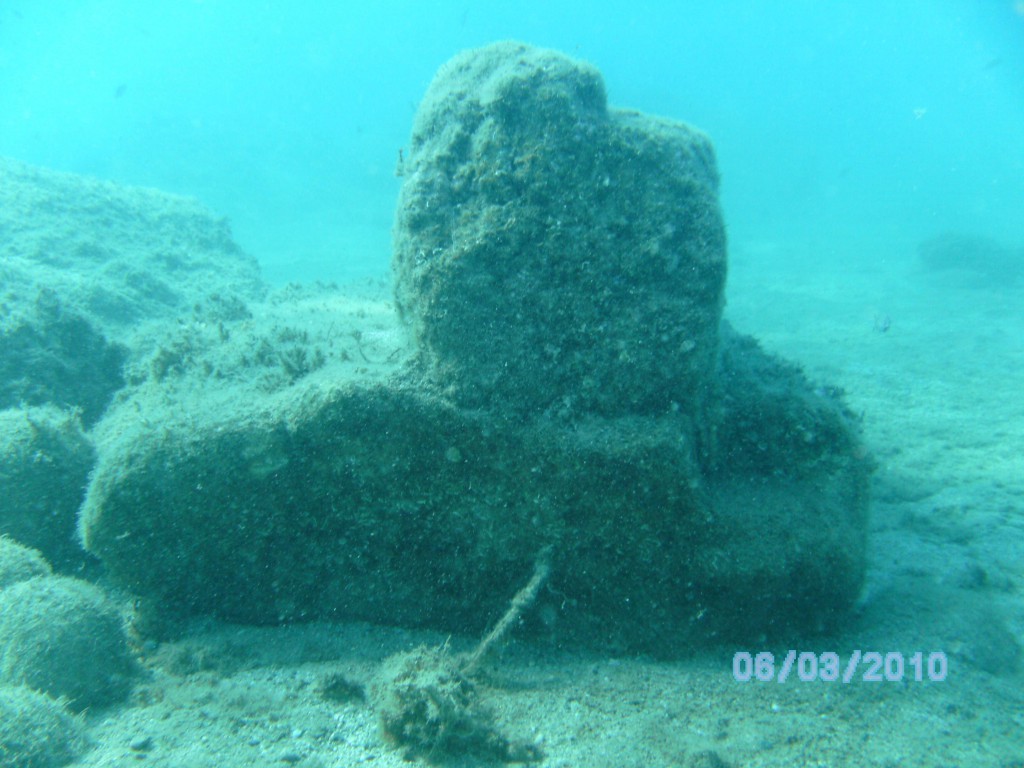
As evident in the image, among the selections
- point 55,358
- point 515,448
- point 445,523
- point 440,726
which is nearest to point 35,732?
point 440,726

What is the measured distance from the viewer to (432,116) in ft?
14.3

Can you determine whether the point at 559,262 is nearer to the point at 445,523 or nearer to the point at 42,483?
the point at 445,523

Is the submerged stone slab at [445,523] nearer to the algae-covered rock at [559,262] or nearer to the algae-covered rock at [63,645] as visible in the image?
the algae-covered rock at [559,262]

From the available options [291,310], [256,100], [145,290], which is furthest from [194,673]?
[256,100]

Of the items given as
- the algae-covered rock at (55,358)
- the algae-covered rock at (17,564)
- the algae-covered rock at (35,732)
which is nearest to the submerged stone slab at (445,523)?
the algae-covered rock at (17,564)

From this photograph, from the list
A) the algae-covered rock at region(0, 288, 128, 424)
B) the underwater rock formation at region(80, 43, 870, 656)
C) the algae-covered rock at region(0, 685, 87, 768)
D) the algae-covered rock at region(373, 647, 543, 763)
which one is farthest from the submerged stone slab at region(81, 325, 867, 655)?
the algae-covered rock at region(0, 288, 128, 424)

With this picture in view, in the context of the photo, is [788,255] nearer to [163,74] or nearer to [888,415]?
[888,415]

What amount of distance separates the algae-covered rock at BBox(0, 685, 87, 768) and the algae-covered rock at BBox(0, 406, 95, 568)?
229 centimetres

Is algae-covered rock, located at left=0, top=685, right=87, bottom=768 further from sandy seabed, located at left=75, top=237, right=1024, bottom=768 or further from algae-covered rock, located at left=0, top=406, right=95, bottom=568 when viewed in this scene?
algae-covered rock, located at left=0, top=406, right=95, bottom=568

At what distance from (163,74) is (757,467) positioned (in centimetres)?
16443

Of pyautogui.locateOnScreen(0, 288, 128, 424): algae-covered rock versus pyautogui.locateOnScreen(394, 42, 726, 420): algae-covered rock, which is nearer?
pyautogui.locateOnScreen(394, 42, 726, 420): algae-covered rock

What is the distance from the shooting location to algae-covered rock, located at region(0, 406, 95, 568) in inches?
187

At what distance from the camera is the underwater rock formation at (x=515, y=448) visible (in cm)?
385

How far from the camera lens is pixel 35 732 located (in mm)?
2777
